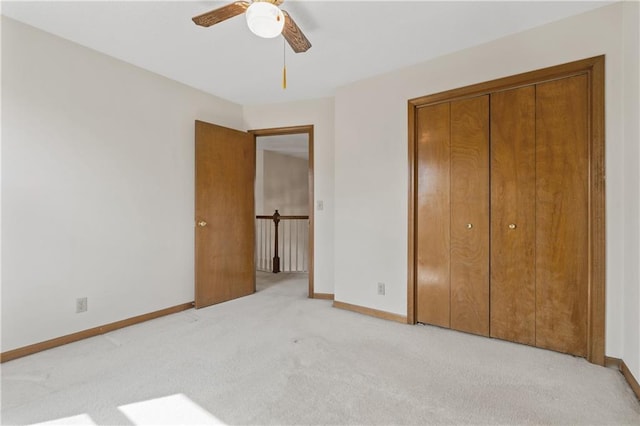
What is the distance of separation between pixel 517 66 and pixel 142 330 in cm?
381

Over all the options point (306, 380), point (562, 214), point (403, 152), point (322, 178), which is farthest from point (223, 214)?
point (562, 214)

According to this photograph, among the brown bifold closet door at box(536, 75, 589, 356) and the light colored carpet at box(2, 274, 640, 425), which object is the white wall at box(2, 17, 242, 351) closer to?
the light colored carpet at box(2, 274, 640, 425)

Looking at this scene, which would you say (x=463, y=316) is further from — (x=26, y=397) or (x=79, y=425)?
(x=26, y=397)

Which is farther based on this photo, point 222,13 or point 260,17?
point 222,13

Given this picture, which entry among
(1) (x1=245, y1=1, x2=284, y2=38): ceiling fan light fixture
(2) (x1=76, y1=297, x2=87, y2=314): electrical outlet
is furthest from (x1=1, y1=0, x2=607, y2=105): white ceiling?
(2) (x1=76, y1=297, x2=87, y2=314): electrical outlet

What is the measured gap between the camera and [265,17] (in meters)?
1.62

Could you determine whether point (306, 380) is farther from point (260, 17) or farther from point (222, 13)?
point (222, 13)

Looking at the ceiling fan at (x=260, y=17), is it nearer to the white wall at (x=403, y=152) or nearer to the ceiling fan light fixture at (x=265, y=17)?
the ceiling fan light fixture at (x=265, y=17)

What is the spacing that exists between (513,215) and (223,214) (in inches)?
115

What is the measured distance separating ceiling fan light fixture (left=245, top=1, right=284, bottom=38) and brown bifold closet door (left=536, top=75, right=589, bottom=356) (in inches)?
79.9

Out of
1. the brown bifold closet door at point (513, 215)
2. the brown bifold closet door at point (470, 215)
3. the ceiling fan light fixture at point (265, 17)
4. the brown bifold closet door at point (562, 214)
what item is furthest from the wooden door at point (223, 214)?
the brown bifold closet door at point (562, 214)

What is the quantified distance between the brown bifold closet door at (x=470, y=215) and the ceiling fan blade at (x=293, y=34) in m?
1.48

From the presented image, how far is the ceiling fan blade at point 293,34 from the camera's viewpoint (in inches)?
72.7

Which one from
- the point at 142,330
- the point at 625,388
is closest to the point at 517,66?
the point at 625,388
